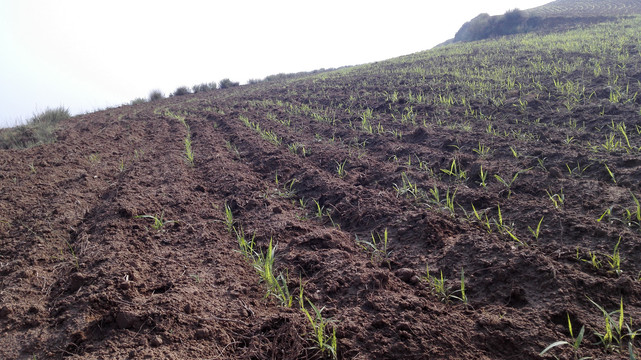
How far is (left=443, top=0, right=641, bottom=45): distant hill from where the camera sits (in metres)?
21.7

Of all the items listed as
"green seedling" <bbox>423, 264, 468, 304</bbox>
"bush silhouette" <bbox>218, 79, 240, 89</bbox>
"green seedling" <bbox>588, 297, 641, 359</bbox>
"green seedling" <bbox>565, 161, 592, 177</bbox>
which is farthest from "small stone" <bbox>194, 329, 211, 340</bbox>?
"bush silhouette" <bbox>218, 79, 240, 89</bbox>

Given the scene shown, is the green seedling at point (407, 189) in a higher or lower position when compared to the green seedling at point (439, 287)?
higher

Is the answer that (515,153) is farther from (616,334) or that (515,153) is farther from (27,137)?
(27,137)

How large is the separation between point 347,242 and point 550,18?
2929cm

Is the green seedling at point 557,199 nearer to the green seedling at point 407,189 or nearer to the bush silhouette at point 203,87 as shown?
the green seedling at point 407,189

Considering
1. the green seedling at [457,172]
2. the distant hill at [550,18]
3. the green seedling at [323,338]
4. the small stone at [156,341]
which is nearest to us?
the green seedling at [323,338]

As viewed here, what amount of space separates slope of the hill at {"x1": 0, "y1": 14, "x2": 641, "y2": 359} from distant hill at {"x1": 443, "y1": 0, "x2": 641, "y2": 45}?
21.1 m

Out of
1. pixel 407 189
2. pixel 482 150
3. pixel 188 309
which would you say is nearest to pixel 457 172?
pixel 482 150

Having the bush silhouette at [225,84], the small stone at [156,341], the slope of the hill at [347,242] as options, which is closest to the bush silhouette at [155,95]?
the bush silhouette at [225,84]

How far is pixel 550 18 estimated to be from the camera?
24.3m

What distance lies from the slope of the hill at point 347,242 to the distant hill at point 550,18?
2109 cm

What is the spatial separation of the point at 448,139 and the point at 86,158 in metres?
5.42

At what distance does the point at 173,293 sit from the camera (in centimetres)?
212

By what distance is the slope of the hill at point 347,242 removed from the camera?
5.75 ft
